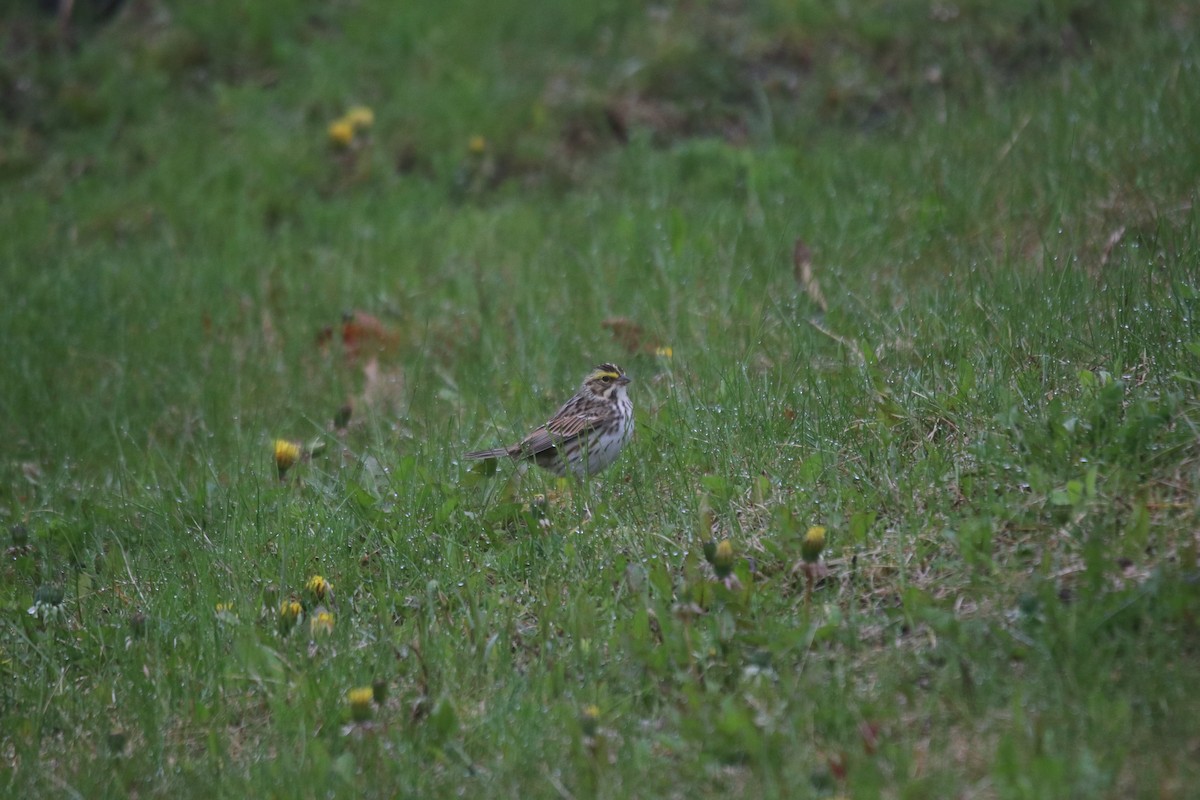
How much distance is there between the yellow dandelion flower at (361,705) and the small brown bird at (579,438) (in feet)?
6.04

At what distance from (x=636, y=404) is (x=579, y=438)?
92 centimetres

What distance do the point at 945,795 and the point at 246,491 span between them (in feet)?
13.2

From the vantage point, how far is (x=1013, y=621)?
4.52 meters

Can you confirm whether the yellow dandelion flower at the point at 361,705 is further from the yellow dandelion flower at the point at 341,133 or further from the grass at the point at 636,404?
the yellow dandelion flower at the point at 341,133

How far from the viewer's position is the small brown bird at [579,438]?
6457 mm

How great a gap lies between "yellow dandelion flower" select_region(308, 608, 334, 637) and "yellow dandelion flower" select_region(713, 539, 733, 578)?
1618 millimetres

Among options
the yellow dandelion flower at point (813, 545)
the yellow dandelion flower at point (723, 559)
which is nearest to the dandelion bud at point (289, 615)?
the yellow dandelion flower at point (723, 559)

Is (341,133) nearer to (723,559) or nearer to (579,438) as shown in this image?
(579,438)

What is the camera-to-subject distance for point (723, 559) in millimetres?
4863

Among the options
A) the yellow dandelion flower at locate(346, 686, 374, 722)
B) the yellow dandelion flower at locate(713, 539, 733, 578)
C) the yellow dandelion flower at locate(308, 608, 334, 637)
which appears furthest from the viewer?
the yellow dandelion flower at locate(308, 608, 334, 637)

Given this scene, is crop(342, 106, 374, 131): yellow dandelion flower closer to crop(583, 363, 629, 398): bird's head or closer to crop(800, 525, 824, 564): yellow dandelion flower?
crop(583, 363, 629, 398): bird's head

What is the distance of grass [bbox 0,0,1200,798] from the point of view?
14.6ft

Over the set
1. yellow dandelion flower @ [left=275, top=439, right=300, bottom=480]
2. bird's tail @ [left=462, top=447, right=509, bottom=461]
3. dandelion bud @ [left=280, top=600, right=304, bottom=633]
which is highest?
bird's tail @ [left=462, top=447, right=509, bottom=461]

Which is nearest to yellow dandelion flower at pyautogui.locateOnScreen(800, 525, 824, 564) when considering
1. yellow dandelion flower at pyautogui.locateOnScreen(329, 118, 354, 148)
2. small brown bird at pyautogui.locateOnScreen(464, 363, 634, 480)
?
small brown bird at pyautogui.locateOnScreen(464, 363, 634, 480)
